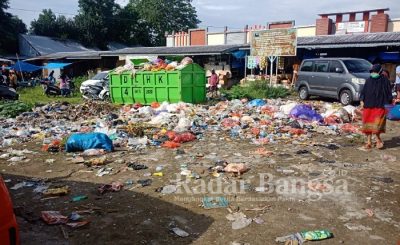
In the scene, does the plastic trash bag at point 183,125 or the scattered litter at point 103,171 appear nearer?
the scattered litter at point 103,171

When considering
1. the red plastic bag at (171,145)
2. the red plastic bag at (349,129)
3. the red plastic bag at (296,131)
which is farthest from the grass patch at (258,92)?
the red plastic bag at (171,145)

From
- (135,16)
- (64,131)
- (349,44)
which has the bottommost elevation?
(64,131)

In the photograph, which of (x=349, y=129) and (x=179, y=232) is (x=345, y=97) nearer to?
(x=349, y=129)

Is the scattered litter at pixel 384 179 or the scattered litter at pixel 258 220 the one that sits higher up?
the scattered litter at pixel 384 179

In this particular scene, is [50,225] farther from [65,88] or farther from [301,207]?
[65,88]

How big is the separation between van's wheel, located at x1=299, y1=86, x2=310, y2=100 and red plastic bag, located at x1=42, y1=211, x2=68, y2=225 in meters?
12.8

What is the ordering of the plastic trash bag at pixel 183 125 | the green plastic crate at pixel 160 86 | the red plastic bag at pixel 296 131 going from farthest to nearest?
the green plastic crate at pixel 160 86
the plastic trash bag at pixel 183 125
the red plastic bag at pixel 296 131

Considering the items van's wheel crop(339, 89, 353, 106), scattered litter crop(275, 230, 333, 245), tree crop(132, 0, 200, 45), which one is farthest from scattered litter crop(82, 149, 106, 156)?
tree crop(132, 0, 200, 45)

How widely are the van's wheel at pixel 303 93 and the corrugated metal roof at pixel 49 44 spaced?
95.5 feet

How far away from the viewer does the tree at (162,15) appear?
2064 inches

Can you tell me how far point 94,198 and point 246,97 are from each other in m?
12.0

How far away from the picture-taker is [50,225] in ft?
12.1

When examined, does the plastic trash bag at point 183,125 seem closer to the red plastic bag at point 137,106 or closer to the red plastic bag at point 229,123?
the red plastic bag at point 229,123

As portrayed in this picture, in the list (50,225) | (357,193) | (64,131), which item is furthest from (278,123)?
(50,225)
